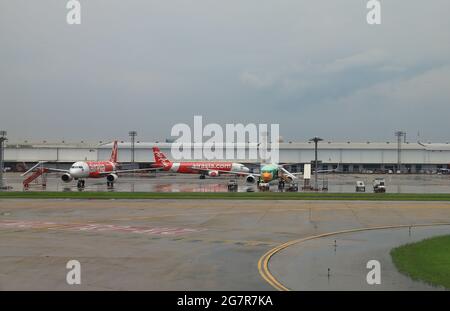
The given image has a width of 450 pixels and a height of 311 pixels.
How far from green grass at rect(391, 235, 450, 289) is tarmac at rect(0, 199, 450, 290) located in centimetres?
51

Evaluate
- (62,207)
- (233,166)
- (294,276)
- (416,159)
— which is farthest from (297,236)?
(416,159)

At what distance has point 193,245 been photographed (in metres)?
20.6

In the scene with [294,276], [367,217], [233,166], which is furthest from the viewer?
[233,166]

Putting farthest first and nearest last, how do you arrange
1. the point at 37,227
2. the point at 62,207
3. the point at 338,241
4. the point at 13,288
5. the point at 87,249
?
1. the point at 62,207
2. the point at 37,227
3. the point at 338,241
4. the point at 87,249
5. the point at 13,288

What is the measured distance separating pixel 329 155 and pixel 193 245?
147295 mm

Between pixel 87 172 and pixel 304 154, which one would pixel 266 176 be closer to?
pixel 87 172

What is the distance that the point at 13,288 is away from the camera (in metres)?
13.0

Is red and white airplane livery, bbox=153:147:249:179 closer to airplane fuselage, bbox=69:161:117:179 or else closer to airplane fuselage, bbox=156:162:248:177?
airplane fuselage, bbox=156:162:248:177

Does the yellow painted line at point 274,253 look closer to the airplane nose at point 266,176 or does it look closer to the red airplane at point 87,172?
the airplane nose at point 266,176

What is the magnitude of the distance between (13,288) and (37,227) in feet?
44.3

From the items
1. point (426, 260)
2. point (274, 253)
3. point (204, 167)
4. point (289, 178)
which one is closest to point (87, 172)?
point (289, 178)

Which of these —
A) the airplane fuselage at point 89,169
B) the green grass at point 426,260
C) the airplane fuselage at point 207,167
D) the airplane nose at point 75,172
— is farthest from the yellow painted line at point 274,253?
the airplane fuselage at point 207,167

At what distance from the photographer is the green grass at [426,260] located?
14.4m

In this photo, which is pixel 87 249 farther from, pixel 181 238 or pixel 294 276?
pixel 294 276
